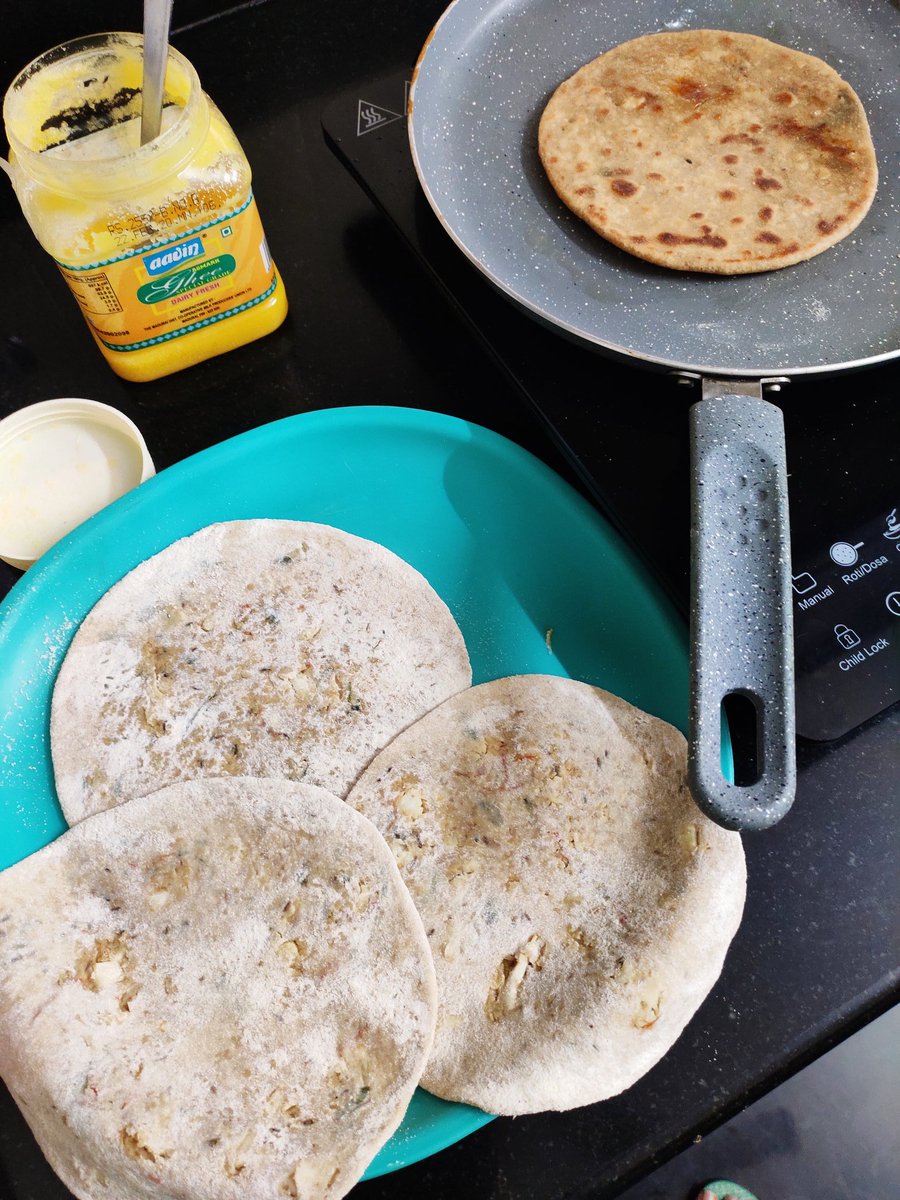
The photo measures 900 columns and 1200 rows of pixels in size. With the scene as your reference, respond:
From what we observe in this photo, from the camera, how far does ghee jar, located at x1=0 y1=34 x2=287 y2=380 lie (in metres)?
0.77

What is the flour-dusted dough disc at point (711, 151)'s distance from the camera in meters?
0.94

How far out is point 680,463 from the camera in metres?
0.88

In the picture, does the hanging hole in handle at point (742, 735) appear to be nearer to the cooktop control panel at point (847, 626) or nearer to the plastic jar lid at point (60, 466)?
the cooktop control panel at point (847, 626)

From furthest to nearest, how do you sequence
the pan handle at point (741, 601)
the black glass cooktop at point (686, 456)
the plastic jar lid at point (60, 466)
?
the plastic jar lid at point (60, 466) < the black glass cooktop at point (686, 456) < the pan handle at point (741, 601)

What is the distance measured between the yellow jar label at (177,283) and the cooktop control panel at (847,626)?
595 mm

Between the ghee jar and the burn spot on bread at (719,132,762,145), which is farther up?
the ghee jar

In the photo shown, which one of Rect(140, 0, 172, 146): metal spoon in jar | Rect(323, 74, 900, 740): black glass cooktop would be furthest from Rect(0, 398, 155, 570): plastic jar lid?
Rect(323, 74, 900, 740): black glass cooktop

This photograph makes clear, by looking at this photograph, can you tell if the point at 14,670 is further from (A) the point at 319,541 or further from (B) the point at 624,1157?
(B) the point at 624,1157

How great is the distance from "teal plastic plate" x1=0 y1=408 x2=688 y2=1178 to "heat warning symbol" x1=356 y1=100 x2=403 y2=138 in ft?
1.12

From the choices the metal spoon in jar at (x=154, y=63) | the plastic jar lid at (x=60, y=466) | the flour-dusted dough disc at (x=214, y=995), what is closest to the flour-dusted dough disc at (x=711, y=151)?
the metal spoon in jar at (x=154, y=63)

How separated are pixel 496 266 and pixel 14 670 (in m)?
0.61

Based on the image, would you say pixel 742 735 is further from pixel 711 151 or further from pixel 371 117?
pixel 371 117

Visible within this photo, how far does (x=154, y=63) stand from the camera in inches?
29.5

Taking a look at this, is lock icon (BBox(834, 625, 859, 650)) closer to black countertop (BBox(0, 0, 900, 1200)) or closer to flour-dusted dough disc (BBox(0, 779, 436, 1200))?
black countertop (BBox(0, 0, 900, 1200))
